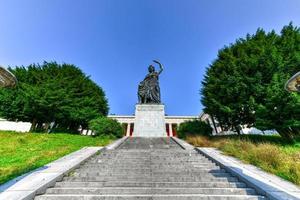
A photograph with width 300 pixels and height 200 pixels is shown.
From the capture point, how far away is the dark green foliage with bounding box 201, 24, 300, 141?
1195cm

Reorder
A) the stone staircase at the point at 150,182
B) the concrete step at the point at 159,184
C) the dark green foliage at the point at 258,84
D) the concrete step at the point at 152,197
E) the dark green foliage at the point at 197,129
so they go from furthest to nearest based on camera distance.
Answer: the dark green foliage at the point at 197,129 → the dark green foliage at the point at 258,84 → the concrete step at the point at 159,184 → the stone staircase at the point at 150,182 → the concrete step at the point at 152,197

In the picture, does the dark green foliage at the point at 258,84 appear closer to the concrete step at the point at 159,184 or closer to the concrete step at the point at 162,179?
the concrete step at the point at 162,179

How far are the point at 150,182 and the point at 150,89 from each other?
1663 centimetres

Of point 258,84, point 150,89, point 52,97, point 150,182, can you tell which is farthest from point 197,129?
point 52,97

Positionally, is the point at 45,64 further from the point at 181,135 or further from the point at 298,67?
the point at 298,67

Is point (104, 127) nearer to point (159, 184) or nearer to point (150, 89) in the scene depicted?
point (150, 89)

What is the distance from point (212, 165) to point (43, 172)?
16.2 feet

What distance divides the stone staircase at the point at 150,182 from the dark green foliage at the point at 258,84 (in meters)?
6.61

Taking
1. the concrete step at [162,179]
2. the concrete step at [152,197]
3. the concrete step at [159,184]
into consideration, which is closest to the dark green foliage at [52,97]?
the concrete step at [162,179]

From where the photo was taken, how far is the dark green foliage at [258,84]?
1195 centimetres

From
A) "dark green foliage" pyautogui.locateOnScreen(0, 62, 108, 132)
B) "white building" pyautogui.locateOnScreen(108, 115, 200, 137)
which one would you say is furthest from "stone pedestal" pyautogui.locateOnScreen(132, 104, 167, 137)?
"white building" pyautogui.locateOnScreen(108, 115, 200, 137)

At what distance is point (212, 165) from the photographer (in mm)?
7176

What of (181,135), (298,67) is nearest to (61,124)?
(181,135)

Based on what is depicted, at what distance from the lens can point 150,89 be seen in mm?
21656
